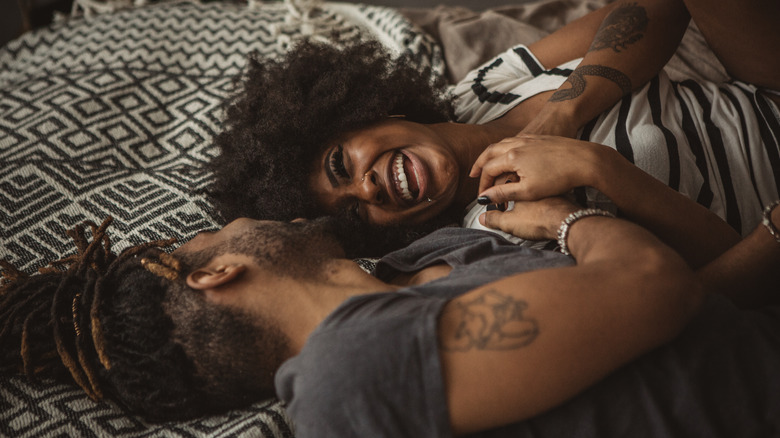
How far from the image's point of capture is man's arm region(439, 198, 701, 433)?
Answer: 72 cm

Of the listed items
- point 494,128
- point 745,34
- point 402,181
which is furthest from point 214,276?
point 745,34

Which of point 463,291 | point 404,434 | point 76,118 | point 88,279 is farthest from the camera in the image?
point 76,118

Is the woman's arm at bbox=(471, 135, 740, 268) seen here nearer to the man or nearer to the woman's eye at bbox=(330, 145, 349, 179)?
the man

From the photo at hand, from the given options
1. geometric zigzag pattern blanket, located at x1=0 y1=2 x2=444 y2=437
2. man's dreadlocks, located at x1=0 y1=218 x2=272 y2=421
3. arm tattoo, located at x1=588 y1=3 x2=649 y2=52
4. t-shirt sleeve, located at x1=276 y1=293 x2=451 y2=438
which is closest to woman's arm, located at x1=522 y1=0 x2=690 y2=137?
arm tattoo, located at x1=588 y1=3 x2=649 y2=52

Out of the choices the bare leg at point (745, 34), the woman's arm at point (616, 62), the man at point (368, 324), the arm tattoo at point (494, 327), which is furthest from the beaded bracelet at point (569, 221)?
the bare leg at point (745, 34)

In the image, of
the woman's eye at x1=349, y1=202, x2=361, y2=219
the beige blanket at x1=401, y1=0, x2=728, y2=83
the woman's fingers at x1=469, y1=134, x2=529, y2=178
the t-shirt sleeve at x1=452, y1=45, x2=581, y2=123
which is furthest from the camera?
the beige blanket at x1=401, y1=0, x2=728, y2=83

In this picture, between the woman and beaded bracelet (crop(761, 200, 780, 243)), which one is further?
the woman

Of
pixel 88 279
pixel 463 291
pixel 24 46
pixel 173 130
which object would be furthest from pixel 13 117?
pixel 463 291

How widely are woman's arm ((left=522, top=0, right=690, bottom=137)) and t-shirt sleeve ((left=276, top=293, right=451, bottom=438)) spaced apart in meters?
0.78

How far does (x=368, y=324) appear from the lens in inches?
29.3

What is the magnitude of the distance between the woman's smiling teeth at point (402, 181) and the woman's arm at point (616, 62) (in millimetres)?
303

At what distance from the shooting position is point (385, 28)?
2119mm

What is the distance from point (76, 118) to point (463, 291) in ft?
4.66

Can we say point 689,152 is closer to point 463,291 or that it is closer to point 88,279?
point 463,291
